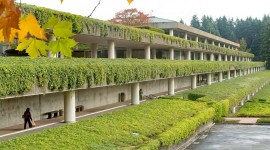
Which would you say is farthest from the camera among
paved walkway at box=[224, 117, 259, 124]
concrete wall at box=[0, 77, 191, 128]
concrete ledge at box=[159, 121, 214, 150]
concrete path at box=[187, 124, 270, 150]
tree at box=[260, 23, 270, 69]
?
tree at box=[260, 23, 270, 69]

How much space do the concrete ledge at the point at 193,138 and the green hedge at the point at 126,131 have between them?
16.7 inches

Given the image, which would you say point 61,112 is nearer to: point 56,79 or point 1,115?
point 1,115

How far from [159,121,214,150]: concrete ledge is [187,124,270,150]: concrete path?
0.32 meters

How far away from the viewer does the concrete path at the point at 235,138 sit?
23486 mm

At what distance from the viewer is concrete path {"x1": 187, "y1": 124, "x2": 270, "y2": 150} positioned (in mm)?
23486

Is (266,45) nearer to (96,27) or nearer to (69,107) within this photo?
(96,27)

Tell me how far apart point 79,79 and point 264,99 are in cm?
3251

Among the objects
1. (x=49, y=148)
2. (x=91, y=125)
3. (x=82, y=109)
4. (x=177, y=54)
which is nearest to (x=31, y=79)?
(x=49, y=148)

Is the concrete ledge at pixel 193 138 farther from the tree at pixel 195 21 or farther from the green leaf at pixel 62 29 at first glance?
the tree at pixel 195 21

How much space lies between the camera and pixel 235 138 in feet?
86.2

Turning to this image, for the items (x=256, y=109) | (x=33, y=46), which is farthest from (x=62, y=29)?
(x=256, y=109)

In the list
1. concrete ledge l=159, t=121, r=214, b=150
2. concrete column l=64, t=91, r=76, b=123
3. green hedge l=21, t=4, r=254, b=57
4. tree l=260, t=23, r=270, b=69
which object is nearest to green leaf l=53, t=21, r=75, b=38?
green hedge l=21, t=4, r=254, b=57

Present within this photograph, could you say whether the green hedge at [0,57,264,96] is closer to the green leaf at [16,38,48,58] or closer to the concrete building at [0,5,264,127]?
the concrete building at [0,5,264,127]

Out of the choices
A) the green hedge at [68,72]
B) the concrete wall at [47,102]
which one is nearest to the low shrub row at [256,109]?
the green hedge at [68,72]
